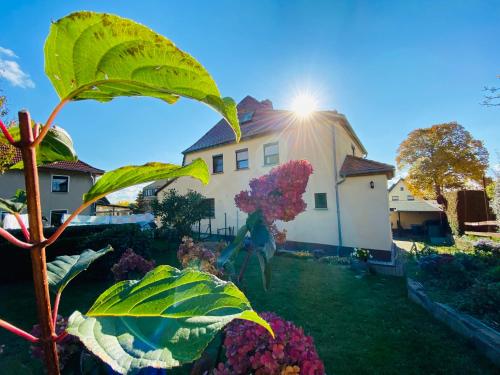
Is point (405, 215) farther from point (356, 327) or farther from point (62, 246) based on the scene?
point (62, 246)

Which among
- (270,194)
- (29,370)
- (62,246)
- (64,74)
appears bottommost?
(29,370)

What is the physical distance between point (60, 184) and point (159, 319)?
21.1 meters

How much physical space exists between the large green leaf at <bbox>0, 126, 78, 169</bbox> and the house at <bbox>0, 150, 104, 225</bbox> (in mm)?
18741

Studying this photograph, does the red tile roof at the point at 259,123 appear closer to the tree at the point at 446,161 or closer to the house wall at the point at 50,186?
the house wall at the point at 50,186

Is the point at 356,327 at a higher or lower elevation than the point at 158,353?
lower

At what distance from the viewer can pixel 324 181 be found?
39.8 feet

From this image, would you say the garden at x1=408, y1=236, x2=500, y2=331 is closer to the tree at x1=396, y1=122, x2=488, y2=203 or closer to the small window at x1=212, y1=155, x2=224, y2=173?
the small window at x1=212, y1=155, x2=224, y2=173

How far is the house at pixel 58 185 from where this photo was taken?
14891 millimetres

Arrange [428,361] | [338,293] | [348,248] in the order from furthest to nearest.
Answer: [348,248] < [338,293] < [428,361]

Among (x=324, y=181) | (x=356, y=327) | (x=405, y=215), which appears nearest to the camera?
(x=356, y=327)

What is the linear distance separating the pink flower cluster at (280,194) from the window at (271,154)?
1163 cm

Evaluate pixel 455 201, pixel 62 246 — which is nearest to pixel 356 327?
pixel 62 246

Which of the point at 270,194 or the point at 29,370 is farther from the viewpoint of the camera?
the point at 29,370

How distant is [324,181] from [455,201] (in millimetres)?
11890
